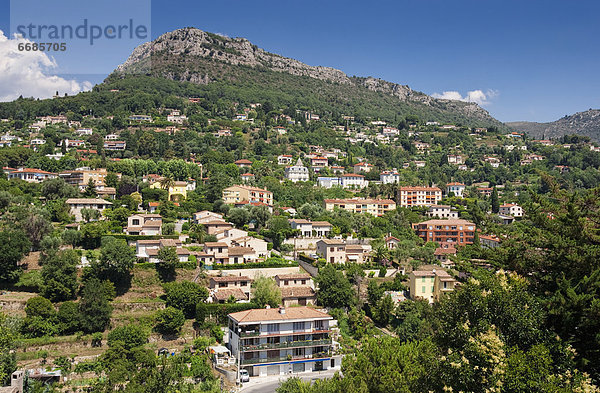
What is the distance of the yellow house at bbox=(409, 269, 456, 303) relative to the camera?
4453 cm

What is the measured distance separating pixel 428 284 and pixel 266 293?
50.3 feet

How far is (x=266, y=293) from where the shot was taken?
39.1 m

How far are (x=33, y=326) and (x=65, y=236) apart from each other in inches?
471

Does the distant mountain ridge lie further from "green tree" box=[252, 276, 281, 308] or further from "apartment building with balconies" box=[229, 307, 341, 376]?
"apartment building with balconies" box=[229, 307, 341, 376]

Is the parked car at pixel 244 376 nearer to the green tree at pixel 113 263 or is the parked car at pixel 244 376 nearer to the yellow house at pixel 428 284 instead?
the green tree at pixel 113 263

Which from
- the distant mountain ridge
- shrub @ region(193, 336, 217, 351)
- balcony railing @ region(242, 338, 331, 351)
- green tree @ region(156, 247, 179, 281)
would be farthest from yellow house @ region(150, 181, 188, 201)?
the distant mountain ridge

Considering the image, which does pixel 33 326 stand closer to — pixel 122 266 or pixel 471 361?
pixel 122 266

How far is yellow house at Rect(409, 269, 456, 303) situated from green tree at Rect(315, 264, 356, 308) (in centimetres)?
650

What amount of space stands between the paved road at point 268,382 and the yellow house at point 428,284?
46.1 feet

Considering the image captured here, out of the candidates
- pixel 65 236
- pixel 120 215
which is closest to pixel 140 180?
pixel 120 215

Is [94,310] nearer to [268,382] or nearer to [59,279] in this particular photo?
[59,279]

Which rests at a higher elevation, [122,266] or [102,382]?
[122,266]

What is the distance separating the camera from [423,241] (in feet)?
206

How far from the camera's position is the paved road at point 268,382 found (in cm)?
3011
